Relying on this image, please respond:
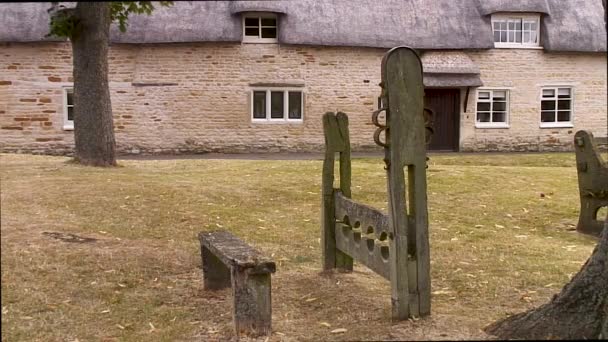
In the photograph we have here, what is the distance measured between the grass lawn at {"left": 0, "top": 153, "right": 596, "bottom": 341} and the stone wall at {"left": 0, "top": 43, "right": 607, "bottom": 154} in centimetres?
1148

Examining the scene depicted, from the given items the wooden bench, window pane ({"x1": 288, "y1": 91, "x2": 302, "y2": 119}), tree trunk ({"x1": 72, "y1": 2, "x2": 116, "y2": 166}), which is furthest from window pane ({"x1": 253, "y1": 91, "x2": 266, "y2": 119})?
the wooden bench

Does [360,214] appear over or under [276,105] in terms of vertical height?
under

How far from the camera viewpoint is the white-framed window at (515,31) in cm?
2266

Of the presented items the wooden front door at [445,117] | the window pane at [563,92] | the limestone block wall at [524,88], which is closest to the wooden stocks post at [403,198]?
the wooden front door at [445,117]

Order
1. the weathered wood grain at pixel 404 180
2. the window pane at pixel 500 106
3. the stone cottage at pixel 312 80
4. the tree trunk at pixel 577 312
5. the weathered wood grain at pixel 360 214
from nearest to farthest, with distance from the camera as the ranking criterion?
the tree trunk at pixel 577 312 < the weathered wood grain at pixel 404 180 < the weathered wood grain at pixel 360 214 < the stone cottage at pixel 312 80 < the window pane at pixel 500 106

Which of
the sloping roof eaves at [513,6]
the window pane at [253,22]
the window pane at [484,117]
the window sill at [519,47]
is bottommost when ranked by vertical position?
the window pane at [484,117]

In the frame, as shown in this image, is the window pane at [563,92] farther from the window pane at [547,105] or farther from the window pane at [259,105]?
the window pane at [259,105]

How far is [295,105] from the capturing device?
21.6 m

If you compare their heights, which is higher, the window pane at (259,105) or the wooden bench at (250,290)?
the window pane at (259,105)

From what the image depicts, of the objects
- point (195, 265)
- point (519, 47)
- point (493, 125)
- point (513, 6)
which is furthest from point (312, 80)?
point (195, 265)

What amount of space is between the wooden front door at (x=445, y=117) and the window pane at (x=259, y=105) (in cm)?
530

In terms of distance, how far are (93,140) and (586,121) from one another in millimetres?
17498

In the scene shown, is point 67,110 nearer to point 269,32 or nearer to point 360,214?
point 269,32

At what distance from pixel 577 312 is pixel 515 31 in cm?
2089
